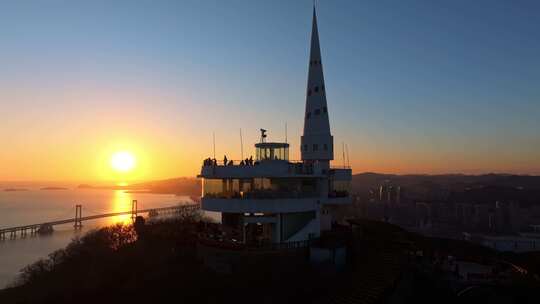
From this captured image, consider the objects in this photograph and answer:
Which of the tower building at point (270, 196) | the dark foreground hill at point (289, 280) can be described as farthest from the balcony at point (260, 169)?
the dark foreground hill at point (289, 280)

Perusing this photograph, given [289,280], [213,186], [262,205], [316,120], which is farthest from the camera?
[316,120]

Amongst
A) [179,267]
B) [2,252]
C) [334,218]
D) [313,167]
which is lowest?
[2,252]

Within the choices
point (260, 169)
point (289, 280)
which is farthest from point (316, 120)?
point (289, 280)

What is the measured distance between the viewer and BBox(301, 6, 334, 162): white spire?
29.5 metres

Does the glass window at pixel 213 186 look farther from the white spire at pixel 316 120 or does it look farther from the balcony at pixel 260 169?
the white spire at pixel 316 120

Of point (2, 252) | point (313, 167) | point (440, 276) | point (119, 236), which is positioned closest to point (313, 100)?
point (313, 167)

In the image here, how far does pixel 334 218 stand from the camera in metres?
28.9

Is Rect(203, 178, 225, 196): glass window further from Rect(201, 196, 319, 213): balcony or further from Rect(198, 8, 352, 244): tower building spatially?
Rect(201, 196, 319, 213): balcony

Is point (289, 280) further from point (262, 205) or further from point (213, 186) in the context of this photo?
point (213, 186)

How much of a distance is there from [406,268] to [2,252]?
274 ft

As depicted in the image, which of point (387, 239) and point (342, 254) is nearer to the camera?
point (342, 254)

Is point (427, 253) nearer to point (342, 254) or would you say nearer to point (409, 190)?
point (342, 254)

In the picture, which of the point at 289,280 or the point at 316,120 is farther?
the point at 316,120

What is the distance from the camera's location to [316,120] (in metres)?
29.7
